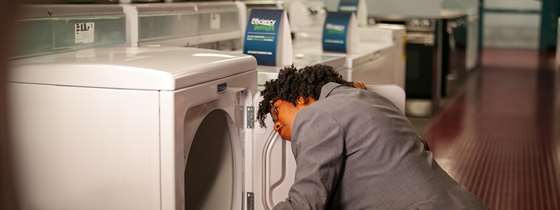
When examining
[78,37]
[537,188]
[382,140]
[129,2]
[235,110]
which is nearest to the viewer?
[382,140]

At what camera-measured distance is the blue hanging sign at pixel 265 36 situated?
3922mm

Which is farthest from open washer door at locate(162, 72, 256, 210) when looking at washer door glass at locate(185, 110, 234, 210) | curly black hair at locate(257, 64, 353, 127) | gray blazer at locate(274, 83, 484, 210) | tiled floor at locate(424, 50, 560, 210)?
tiled floor at locate(424, 50, 560, 210)

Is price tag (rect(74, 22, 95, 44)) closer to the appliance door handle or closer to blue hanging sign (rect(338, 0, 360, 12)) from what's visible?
the appliance door handle

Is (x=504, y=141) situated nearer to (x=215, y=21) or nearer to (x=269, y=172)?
(x=215, y=21)

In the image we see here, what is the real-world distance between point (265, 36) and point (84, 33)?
954mm

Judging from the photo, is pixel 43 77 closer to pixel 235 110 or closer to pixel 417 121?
pixel 235 110

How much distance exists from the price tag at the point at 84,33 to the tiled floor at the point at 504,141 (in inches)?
105

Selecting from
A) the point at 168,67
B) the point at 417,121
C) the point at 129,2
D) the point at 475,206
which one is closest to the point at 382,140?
the point at 475,206

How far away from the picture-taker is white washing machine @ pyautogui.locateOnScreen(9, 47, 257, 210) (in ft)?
8.23

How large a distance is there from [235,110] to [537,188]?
296cm

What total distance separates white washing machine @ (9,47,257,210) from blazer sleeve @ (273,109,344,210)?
452 mm

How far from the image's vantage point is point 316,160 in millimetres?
2293

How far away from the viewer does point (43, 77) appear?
A: 2590 millimetres

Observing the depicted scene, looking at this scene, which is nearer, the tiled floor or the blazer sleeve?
the blazer sleeve
